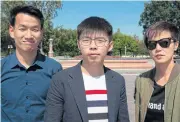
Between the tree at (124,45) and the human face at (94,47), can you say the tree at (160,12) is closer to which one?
the tree at (124,45)

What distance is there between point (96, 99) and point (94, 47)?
38 cm

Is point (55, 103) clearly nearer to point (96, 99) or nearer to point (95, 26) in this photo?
point (96, 99)

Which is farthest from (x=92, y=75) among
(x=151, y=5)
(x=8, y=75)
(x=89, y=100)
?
(x=151, y=5)

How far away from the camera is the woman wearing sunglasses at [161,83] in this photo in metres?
2.38

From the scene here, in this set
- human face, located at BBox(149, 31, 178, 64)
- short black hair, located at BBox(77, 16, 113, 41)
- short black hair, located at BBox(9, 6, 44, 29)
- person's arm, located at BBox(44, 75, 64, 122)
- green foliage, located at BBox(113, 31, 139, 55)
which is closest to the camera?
person's arm, located at BBox(44, 75, 64, 122)

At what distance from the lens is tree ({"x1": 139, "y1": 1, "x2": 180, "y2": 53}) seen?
4506cm

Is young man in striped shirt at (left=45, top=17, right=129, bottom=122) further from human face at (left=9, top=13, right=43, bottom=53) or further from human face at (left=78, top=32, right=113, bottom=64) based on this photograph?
human face at (left=9, top=13, right=43, bottom=53)

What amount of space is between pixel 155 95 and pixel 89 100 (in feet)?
2.26

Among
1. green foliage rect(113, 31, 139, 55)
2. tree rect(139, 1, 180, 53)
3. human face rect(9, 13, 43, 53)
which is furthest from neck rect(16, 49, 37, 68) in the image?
green foliage rect(113, 31, 139, 55)

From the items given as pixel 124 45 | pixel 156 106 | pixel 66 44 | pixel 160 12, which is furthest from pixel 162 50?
pixel 124 45

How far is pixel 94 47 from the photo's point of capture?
2143 mm

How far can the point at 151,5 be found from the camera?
47156 mm

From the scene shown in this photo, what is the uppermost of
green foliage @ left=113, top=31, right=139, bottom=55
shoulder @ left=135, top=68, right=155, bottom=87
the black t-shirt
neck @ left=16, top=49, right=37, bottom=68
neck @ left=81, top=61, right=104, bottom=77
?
neck @ left=16, top=49, right=37, bottom=68

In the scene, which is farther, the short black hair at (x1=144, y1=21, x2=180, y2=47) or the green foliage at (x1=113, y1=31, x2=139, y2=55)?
the green foliage at (x1=113, y1=31, x2=139, y2=55)
